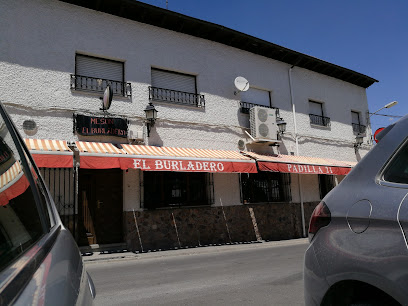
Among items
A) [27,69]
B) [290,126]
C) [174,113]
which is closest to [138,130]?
[174,113]

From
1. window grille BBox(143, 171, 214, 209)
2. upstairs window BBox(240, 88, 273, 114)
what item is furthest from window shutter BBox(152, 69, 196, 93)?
window grille BBox(143, 171, 214, 209)

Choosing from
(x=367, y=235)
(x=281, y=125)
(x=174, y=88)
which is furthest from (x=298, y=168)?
(x=367, y=235)

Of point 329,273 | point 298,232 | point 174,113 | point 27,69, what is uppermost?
point 27,69

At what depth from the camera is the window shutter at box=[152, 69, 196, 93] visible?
11539 millimetres

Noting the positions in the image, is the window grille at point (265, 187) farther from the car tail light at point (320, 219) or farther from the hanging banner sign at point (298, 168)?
the car tail light at point (320, 219)

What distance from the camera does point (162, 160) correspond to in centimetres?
931

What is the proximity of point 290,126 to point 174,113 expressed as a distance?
5800mm

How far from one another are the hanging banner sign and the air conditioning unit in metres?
1.52


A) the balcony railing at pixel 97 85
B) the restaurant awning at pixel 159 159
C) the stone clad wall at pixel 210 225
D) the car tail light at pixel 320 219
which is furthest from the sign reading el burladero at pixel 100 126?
the car tail light at pixel 320 219

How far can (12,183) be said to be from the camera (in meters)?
1.24

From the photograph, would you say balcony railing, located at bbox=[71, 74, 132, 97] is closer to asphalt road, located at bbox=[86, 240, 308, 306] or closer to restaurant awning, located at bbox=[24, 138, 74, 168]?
restaurant awning, located at bbox=[24, 138, 74, 168]

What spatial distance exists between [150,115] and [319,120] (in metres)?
9.19

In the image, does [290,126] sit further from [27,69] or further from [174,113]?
[27,69]

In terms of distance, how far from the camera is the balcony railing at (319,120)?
616 inches
